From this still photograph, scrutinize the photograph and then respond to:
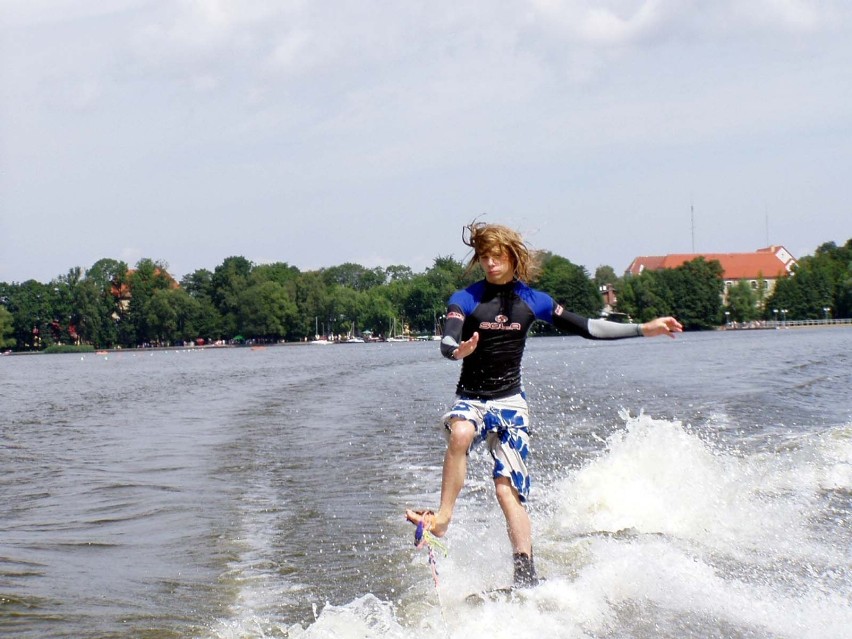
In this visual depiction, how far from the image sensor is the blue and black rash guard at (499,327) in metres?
5.67

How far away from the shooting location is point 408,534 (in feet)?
24.1

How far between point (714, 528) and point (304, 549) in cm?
280

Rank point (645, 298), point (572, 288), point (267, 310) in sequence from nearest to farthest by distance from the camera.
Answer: point (572, 288), point (267, 310), point (645, 298)

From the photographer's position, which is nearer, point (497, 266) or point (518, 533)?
point (518, 533)

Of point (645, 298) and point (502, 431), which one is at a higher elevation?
point (645, 298)

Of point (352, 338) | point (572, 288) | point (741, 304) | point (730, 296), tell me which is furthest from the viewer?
point (730, 296)

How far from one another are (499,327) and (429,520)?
1.12 m

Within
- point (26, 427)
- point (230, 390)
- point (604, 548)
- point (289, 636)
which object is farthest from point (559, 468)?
point (230, 390)

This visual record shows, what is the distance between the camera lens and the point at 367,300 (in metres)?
156

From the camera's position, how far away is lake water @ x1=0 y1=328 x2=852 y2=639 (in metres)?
5.09

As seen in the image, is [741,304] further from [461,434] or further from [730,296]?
[461,434]

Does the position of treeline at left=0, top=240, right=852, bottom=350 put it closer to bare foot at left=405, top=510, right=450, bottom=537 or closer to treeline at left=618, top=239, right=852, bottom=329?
treeline at left=618, top=239, right=852, bottom=329

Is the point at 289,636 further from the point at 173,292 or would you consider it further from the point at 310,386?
the point at 173,292

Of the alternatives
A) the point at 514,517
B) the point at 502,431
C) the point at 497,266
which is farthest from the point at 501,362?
the point at 514,517
